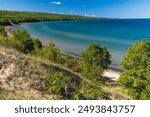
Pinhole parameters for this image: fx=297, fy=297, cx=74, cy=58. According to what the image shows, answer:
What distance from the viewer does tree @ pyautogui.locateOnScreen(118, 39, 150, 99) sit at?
1079 inches

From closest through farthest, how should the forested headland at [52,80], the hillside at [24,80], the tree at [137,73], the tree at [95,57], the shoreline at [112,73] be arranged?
1. the hillside at [24,80]
2. the forested headland at [52,80]
3. the tree at [137,73]
4. the tree at [95,57]
5. the shoreline at [112,73]

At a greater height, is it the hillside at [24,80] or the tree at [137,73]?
the hillside at [24,80]

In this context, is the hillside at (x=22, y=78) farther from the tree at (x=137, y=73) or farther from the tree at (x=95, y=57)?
the tree at (x=95, y=57)

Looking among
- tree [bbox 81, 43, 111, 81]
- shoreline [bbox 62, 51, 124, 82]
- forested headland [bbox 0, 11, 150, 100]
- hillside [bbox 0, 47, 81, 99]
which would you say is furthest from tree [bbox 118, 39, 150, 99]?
shoreline [bbox 62, 51, 124, 82]

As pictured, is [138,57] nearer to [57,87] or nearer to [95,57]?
[95,57]

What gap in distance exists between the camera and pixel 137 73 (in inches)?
1117

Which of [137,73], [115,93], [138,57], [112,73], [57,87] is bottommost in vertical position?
[112,73]

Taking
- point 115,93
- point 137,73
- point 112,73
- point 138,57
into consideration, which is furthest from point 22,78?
point 112,73

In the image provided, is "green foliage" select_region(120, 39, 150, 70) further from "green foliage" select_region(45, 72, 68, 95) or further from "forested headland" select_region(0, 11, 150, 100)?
"green foliage" select_region(45, 72, 68, 95)

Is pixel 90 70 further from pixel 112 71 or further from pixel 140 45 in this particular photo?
pixel 112 71

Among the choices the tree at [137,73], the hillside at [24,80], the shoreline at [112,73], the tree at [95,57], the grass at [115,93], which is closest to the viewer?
the hillside at [24,80]

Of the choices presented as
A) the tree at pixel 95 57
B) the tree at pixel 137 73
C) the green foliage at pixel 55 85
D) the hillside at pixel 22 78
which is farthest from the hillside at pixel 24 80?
the tree at pixel 95 57

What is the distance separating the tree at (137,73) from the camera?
27.4m

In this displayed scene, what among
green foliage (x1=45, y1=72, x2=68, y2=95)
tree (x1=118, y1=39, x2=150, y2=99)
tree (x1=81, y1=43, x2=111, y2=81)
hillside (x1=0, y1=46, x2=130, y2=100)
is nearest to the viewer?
hillside (x1=0, y1=46, x2=130, y2=100)
